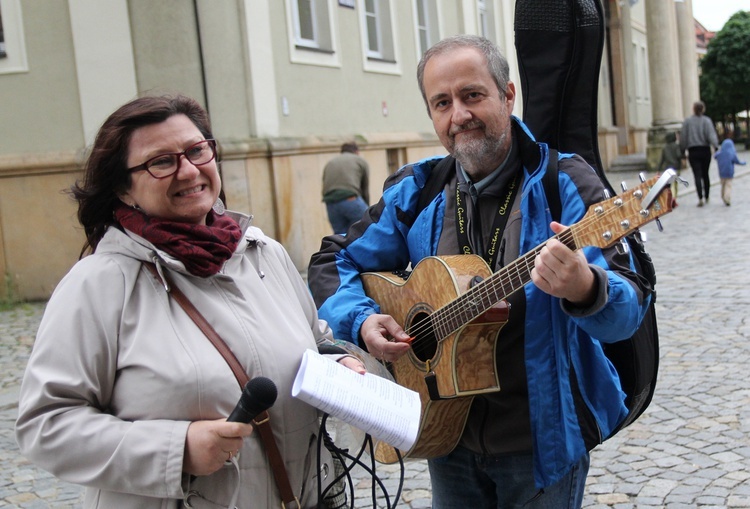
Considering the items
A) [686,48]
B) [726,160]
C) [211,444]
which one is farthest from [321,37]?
[686,48]

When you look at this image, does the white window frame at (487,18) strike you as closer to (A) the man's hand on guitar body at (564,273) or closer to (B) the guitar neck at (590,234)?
(B) the guitar neck at (590,234)

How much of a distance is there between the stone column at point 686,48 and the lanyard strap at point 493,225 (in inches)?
1409

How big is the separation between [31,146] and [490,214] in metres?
10.4

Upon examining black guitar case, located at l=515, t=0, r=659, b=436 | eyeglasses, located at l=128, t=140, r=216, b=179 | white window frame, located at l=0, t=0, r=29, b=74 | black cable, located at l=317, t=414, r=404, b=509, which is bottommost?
black cable, located at l=317, t=414, r=404, b=509

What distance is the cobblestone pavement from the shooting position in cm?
436

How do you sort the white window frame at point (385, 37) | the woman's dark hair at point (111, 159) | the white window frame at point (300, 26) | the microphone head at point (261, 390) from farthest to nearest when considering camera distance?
the white window frame at point (385, 37), the white window frame at point (300, 26), the woman's dark hair at point (111, 159), the microphone head at point (261, 390)

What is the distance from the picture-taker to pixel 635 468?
4.66 metres

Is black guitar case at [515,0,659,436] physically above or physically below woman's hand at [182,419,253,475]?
above

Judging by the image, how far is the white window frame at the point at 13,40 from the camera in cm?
1140

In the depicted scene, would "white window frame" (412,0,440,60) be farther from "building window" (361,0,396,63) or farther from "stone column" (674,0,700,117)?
"stone column" (674,0,700,117)

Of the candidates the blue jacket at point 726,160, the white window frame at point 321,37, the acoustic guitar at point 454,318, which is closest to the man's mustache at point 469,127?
the acoustic guitar at point 454,318

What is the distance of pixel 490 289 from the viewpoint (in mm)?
2432

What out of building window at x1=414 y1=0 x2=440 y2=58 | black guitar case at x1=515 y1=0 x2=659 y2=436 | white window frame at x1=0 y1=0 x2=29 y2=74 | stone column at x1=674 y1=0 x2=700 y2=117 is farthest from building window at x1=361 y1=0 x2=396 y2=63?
stone column at x1=674 y1=0 x2=700 y2=117

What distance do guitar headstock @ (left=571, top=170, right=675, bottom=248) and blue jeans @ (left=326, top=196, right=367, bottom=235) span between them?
29.6 ft
